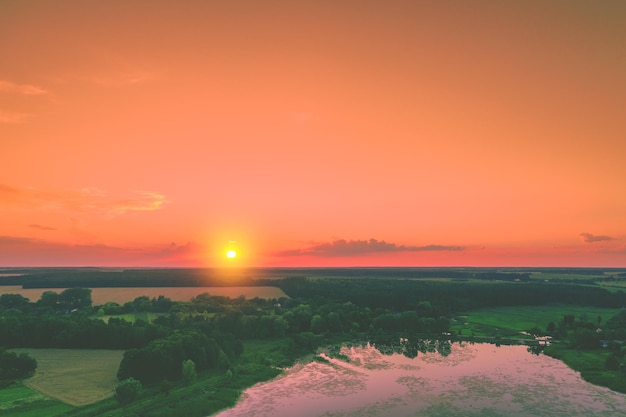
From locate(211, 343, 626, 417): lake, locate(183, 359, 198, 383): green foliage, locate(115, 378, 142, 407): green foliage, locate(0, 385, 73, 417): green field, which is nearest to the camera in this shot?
locate(0, 385, 73, 417): green field

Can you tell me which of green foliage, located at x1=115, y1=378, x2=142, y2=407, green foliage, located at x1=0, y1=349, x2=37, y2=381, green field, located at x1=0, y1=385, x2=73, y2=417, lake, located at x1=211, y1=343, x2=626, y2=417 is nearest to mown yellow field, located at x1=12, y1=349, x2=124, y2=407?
green field, located at x1=0, y1=385, x2=73, y2=417

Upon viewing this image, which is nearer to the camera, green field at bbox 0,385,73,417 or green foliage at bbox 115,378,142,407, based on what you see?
green field at bbox 0,385,73,417

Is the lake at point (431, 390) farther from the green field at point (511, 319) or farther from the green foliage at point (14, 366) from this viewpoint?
the green foliage at point (14, 366)

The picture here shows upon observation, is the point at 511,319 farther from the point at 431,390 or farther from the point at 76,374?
the point at 76,374

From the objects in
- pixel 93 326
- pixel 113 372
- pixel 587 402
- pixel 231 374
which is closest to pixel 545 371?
pixel 587 402

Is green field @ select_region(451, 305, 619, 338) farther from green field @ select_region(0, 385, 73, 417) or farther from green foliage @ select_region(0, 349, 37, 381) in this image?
green foliage @ select_region(0, 349, 37, 381)

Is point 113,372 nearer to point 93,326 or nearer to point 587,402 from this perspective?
point 93,326

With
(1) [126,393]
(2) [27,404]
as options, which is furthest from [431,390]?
(2) [27,404]
